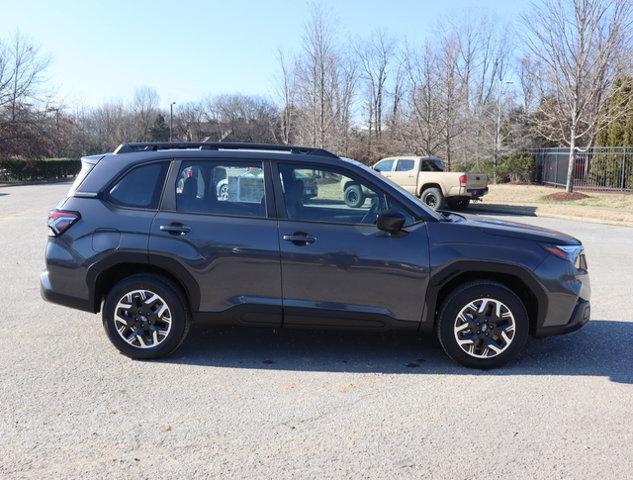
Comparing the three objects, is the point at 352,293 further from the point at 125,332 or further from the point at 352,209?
the point at 125,332

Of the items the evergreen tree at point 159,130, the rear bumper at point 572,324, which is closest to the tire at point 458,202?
the rear bumper at point 572,324

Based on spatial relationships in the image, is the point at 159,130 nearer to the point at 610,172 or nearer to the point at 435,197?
the point at 610,172

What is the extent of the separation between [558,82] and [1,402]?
22.1m

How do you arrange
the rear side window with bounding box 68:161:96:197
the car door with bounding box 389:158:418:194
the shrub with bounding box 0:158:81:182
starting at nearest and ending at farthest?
the rear side window with bounding box 68:161:96:197
the car door with bounding box 389:158:418:194
the shrub with bounding box 0:158:81:182

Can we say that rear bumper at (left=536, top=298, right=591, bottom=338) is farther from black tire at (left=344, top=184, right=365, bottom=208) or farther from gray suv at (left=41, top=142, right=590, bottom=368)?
black tire at (left=344, top=184, right=365, bottom=208)

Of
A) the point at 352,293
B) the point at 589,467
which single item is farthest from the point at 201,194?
the point at 589,467

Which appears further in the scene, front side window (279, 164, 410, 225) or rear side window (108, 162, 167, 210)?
rear side window (108, 162, 167, 210)

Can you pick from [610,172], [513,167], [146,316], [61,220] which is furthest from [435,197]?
[61,220]

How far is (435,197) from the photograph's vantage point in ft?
63.1

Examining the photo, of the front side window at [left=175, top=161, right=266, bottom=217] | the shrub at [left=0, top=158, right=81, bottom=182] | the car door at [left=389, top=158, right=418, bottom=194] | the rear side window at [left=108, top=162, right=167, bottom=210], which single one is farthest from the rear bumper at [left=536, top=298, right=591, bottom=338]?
the shrub at [left=0, top=158, right=81, bottom=182]

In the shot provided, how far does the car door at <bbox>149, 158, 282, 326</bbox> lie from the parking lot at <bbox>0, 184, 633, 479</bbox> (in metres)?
0.51

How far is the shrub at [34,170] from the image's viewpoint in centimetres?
4112

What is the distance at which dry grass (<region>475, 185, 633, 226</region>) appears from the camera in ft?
56.1

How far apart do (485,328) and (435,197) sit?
1494 centimetres
